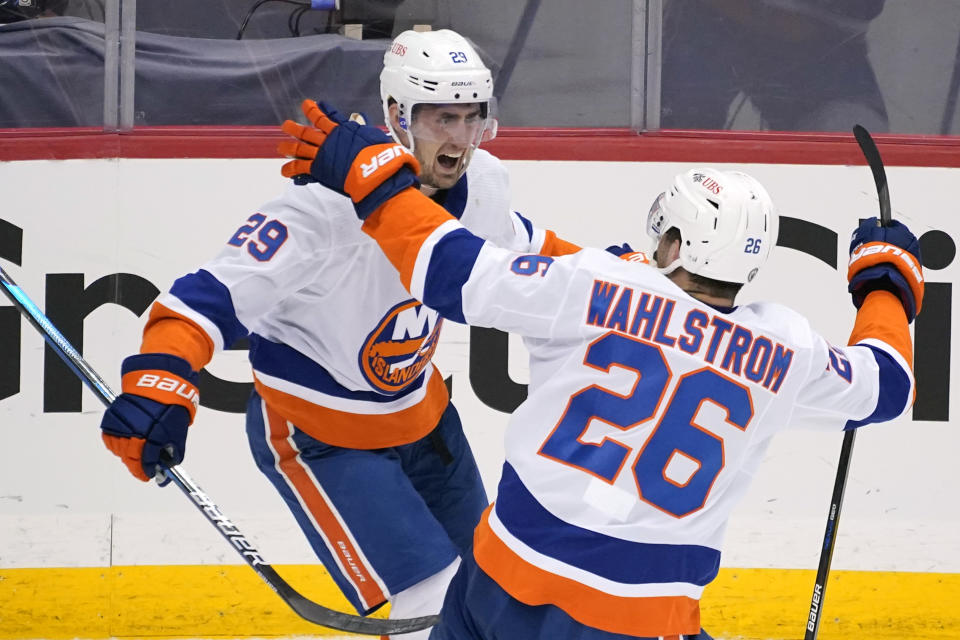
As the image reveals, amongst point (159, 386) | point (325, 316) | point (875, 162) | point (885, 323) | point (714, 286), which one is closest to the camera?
point (714, 286)

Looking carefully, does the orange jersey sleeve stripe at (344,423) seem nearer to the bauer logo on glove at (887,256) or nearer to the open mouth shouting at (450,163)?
the open mouth shouting at (450,163)

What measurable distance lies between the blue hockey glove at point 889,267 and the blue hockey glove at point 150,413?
43.8 inches

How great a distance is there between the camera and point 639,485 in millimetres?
1591

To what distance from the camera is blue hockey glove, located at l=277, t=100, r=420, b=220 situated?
1739 mm

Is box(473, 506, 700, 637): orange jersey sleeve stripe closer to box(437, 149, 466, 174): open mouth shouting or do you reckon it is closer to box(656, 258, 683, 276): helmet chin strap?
box(656, 258, 683, 276): helmet chin strap

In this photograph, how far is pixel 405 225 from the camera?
5.64ft

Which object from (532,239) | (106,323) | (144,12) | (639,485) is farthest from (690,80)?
(639,485)

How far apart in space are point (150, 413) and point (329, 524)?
439 millimetres

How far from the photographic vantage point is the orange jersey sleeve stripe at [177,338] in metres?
1.84

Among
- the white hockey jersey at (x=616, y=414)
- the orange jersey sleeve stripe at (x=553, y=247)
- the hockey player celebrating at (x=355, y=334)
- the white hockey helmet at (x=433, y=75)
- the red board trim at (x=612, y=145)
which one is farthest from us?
the red board trim at (x=612, y=145)

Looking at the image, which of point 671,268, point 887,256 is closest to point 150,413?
point 671,268

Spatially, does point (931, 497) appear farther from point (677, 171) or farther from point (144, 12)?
point (144, 12)

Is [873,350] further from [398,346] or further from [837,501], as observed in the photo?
[398,346]

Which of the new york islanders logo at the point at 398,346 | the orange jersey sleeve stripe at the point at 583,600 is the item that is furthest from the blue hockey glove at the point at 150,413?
the orange jersey sleeve stripe at the point at 583,600
